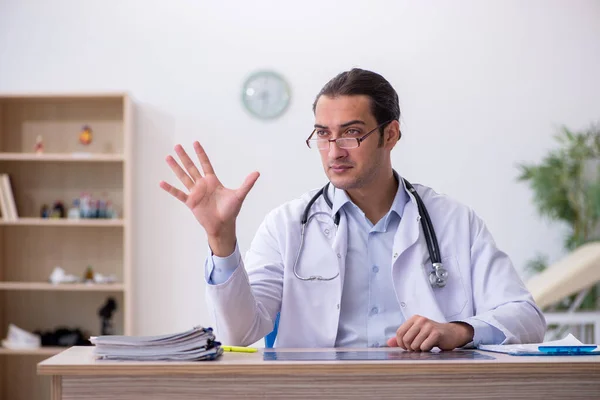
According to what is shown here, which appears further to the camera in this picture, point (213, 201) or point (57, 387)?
point (213, 201)

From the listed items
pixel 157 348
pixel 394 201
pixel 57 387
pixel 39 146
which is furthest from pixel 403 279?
pixel 39 146

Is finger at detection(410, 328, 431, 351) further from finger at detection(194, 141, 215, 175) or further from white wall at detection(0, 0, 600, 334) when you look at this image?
white wall at detection(0, 0, 600, 334)

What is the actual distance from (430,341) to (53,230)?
361 cm

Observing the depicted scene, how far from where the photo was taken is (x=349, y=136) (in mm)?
2252

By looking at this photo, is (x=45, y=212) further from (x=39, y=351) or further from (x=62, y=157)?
(x=39, y=351)

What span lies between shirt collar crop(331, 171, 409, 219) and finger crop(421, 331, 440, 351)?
0.56m

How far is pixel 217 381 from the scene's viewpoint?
4.87 feet

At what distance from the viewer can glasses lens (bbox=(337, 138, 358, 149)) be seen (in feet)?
7.25

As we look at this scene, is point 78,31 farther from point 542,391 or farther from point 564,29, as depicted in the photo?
point 542,391

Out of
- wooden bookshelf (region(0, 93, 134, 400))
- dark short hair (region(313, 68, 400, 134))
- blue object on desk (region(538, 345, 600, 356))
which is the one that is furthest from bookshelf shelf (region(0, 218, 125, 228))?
blue object on desk (region(538, 345, 600, 356))

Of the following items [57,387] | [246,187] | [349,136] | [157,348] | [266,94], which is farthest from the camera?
[266,94]

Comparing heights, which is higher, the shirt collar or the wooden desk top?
the shirt collar

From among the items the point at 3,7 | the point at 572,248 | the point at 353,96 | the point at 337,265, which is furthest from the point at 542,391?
the point at 3,7

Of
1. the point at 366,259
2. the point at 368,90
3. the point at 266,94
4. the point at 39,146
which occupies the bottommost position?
the point at 366,259
